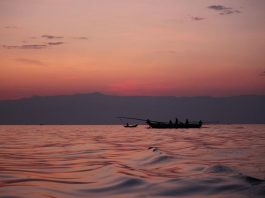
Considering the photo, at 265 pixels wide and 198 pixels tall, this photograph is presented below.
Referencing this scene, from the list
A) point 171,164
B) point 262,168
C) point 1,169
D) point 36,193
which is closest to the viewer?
point 36,193

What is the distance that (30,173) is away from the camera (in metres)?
15.4

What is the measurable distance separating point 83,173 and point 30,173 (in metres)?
2.36

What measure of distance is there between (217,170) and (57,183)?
27.5ft

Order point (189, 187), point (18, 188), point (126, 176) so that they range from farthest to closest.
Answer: point (126, 176) < point (189, 187) < point (18, 188)

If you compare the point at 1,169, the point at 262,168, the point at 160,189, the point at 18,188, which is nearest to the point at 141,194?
the point at 160,189

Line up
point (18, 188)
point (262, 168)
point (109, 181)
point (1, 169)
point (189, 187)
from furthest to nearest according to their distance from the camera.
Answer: point (262, 168)
point (1, 169)
point (109, 181)
point (189, 187)
point (18, 188)

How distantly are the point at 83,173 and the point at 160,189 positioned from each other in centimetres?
497

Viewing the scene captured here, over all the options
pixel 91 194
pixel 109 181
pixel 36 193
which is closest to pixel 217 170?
pixel 109 181

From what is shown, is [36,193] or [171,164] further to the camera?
[171,164]

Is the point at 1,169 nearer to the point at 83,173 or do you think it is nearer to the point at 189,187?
the point at 83,173

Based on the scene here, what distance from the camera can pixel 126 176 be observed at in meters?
15.2

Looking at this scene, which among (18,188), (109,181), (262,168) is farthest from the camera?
(262,168)

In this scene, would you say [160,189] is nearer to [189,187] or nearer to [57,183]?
[189,187]

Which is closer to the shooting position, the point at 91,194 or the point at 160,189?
the point at 91,194
